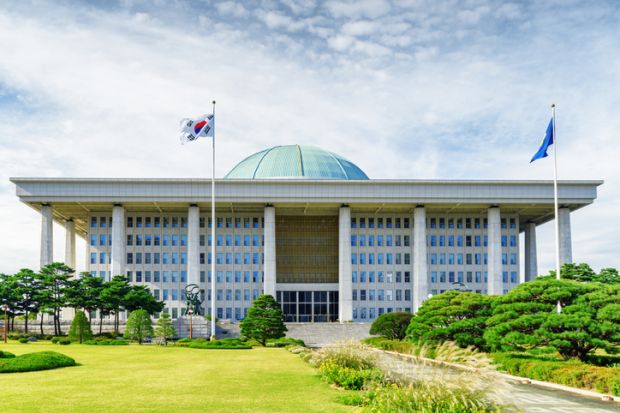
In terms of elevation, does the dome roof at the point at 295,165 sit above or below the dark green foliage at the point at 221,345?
above

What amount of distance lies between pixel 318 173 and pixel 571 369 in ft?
220

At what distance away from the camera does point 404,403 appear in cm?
1332

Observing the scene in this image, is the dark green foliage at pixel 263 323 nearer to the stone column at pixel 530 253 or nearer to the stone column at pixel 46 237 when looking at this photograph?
the stone column at pixel 46 237

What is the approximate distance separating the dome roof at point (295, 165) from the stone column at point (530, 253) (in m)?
26.7

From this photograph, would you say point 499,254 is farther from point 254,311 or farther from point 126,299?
point 126,299

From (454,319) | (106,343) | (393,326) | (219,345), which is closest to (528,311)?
(454,319)

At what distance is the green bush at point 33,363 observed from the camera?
2508 centimetres

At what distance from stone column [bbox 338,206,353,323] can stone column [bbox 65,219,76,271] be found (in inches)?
1524

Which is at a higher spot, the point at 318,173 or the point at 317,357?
the point at 318,173

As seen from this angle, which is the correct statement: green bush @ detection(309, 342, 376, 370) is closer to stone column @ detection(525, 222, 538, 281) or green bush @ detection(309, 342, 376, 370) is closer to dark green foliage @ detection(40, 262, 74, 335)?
dark green foliage @ detection(40, 262, 74, 335)

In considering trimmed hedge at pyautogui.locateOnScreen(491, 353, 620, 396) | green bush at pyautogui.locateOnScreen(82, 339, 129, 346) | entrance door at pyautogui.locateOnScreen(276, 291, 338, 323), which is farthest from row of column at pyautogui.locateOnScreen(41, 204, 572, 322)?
trimmed hedge at pyautogui.locateOnScreen(491, 353, 620, 396)

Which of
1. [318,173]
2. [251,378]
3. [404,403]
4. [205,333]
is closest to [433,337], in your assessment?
[251,378]

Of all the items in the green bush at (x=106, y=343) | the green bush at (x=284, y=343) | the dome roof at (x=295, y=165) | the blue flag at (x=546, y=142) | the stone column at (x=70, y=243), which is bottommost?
the green bush at (x=284, y=343)

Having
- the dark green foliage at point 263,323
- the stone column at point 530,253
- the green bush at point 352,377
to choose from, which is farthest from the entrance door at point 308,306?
the green bush at point 352,377
